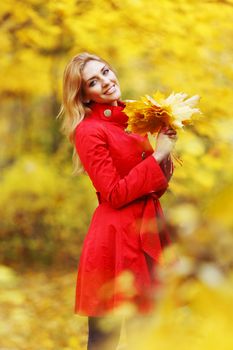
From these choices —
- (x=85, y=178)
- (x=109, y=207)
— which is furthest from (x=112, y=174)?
(x=85, y=178)

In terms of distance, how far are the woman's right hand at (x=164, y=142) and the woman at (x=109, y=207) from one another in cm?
9

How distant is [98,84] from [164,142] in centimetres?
38

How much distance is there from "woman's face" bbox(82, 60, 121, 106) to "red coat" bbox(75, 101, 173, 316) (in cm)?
4

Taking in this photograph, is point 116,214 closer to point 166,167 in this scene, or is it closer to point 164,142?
point 166,167

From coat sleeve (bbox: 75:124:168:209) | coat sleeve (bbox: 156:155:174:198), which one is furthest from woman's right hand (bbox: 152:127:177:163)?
coat sleeve (bbox: 156:155:174:198)

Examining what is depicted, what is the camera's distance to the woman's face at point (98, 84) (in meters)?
2.53

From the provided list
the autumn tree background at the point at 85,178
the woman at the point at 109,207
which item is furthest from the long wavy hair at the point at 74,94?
the autumn tree background at the point at 85,178

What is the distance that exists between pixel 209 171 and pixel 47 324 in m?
1.84

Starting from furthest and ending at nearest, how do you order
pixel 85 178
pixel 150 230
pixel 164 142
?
pixel 85 178 < pixel 150 230 < pixel 164 142

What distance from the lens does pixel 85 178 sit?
7.36 m

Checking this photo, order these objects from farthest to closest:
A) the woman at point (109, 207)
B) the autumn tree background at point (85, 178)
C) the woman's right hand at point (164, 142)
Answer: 1. the woman at point (109, 207)
2. the woman's right hand at point (164, 142)
3. the autumn tree background at point (85, 178)

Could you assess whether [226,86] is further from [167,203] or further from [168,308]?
[168,308]

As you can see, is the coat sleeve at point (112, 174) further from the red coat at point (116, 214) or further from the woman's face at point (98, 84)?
the woman's face at point (98, 84)

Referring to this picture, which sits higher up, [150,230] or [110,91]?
[110,91]
